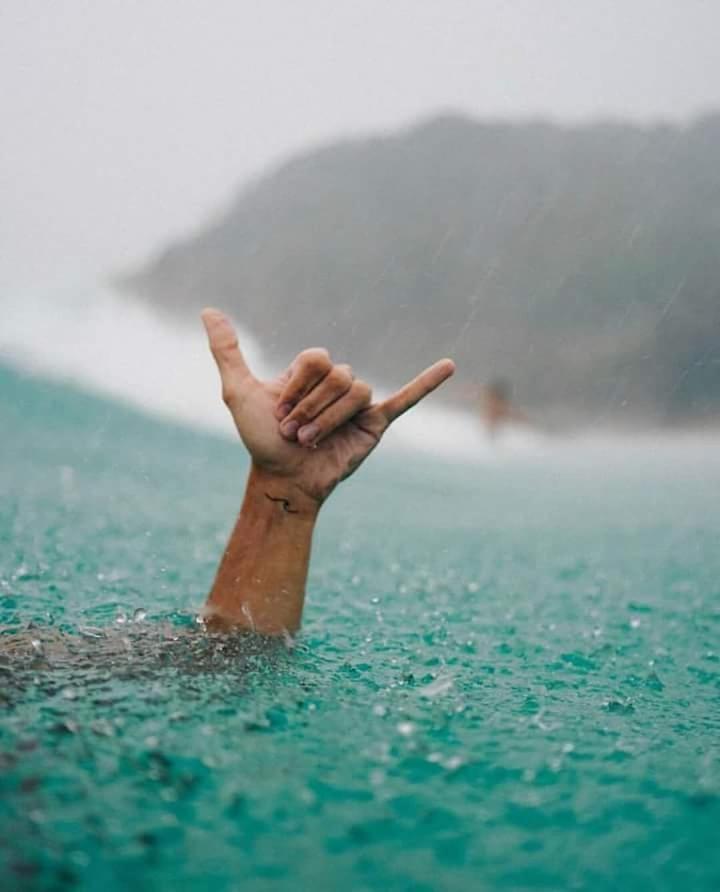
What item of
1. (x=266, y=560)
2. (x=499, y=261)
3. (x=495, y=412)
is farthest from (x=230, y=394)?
(x=499, y=261)

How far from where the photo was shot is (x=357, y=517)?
9258mm

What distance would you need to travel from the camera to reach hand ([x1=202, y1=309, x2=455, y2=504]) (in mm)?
2873

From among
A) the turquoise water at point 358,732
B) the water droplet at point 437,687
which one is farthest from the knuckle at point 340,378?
the water droplet at point 437,687

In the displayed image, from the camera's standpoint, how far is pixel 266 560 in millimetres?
3051

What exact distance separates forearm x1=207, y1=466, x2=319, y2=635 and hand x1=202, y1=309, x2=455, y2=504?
0.06 meters

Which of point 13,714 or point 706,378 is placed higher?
point 706,378

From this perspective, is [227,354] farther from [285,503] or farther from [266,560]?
[266,560]

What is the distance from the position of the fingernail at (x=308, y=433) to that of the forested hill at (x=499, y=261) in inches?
1172

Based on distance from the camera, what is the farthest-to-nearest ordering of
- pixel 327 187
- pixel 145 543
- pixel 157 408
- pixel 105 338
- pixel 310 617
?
pixel 327 187
pixel 105 338
pixel 157 408
pixel 145 543
pixel 310 617

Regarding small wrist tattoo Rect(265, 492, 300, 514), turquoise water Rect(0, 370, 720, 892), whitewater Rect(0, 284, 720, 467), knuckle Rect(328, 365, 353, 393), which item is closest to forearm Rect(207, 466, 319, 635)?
small wrist tattoo Rect(265, 492, 300, 514)

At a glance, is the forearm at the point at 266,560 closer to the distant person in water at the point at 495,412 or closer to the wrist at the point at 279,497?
the wrist at the point at 279,497

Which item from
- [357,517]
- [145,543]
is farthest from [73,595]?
[357,517]

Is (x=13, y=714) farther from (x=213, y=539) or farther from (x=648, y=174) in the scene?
(x=648, y=174)

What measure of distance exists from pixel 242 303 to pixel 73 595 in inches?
1295
